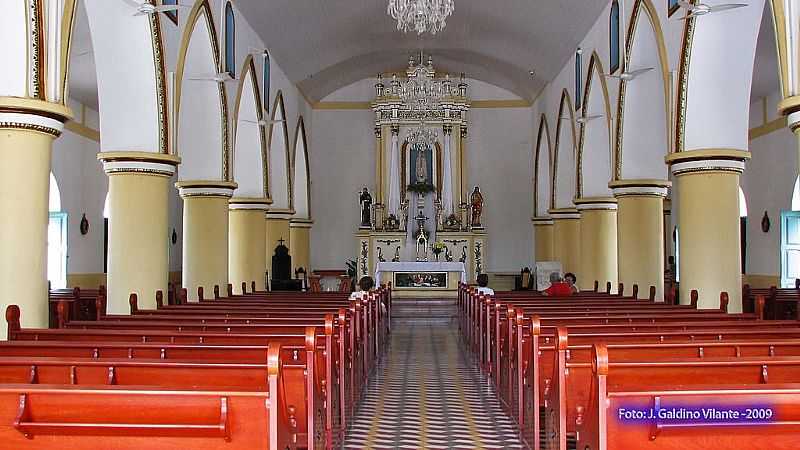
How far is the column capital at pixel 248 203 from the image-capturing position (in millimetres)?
18953

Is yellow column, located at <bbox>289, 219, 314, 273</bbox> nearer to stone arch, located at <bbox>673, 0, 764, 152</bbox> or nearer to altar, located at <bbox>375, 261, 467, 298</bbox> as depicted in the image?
altar, located at <bbox>375, 261, 467, 298</bbox>

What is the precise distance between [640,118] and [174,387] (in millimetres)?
12426

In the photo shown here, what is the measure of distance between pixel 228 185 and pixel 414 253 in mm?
10225

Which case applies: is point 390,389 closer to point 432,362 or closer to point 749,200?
point 432,362

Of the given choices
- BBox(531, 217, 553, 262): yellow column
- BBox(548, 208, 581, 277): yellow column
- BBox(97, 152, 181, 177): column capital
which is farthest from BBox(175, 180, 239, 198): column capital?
BBox(531, 217, 553, 262): yellow column

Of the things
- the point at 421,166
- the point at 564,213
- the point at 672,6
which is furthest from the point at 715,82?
the point at 421,166

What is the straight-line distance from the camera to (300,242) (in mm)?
24828

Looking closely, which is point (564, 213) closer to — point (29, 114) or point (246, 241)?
point (246, 241)

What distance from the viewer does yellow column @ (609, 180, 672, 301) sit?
14.7 metres

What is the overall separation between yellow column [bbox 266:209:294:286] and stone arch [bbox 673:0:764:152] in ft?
40.8

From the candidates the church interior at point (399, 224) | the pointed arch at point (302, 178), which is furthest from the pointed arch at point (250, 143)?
the pointed arch at point (302, 178)

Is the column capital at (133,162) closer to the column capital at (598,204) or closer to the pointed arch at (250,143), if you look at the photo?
the pointed arch at (250,143)

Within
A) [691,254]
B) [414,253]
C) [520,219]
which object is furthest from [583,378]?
[520,219]

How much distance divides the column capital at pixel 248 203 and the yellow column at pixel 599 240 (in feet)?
22.1
